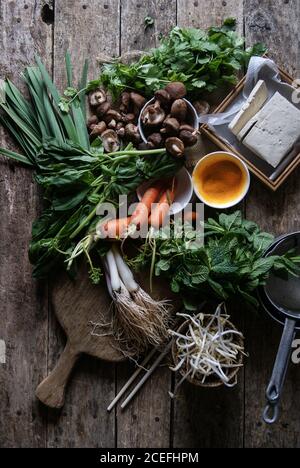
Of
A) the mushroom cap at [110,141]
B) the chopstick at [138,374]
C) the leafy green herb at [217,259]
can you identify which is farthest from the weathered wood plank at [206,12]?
the chopstick at [138,374]

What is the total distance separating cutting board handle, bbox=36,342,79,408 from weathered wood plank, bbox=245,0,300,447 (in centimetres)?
57

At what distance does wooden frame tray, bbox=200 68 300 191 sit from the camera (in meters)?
1.78

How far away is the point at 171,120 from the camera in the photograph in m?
1.76

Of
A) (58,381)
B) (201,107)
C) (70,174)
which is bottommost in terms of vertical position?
(58,381)

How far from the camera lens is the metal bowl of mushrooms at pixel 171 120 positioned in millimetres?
1757

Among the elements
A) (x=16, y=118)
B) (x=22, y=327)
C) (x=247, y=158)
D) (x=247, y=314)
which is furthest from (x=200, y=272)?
(x=16, y=118)

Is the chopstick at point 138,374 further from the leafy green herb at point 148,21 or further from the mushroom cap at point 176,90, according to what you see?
the leafy green herb at point 148,21

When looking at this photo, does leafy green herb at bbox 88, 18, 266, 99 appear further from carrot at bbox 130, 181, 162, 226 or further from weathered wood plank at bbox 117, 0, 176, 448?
carrot at bbox 130, 181, 162, 226

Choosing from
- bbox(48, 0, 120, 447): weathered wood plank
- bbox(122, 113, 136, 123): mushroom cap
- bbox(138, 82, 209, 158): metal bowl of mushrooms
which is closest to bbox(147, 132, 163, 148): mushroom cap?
bbox(138, 82, 209, 158): metal bowl of mushrooms

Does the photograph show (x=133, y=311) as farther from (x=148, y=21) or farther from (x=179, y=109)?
(x=148, y=21)

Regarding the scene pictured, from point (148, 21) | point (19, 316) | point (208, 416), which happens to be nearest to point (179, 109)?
point (148, 21)

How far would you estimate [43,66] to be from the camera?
74.7 inches

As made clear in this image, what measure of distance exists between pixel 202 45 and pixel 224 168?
0.39 m

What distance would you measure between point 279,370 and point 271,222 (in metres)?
0.48
